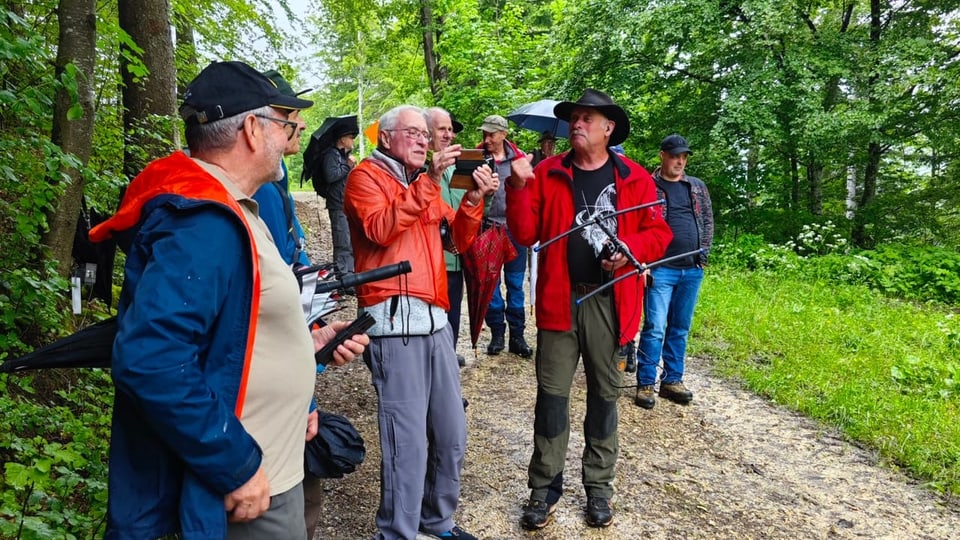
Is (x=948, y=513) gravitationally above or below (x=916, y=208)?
below

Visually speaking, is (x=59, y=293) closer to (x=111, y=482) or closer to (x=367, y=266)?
(x=367, y=266)

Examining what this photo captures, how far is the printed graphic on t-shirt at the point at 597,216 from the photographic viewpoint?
3484 mm

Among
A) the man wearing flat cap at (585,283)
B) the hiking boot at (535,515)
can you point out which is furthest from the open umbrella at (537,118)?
the hiking boot at (535,515)

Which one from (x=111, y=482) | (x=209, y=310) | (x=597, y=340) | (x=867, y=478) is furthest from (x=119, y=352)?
(x=867, y=478)

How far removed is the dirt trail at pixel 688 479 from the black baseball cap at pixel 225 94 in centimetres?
265

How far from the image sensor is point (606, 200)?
3.56 meters


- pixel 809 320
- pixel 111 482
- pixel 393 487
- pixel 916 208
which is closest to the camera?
pixel 111 482

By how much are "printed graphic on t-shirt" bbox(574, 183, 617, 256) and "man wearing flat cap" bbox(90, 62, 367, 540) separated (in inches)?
82.9

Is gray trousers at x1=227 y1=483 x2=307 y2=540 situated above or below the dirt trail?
above

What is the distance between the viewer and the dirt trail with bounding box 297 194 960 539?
368 cm

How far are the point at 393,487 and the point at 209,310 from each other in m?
1.82

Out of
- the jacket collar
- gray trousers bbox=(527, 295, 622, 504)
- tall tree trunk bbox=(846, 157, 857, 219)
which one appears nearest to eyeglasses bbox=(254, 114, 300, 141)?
the jacket collar

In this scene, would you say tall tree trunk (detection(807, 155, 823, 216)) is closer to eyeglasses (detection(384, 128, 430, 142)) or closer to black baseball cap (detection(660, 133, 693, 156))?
black baseball cap (detection(660, 133, 693, 156))

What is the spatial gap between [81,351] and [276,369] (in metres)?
0.54
